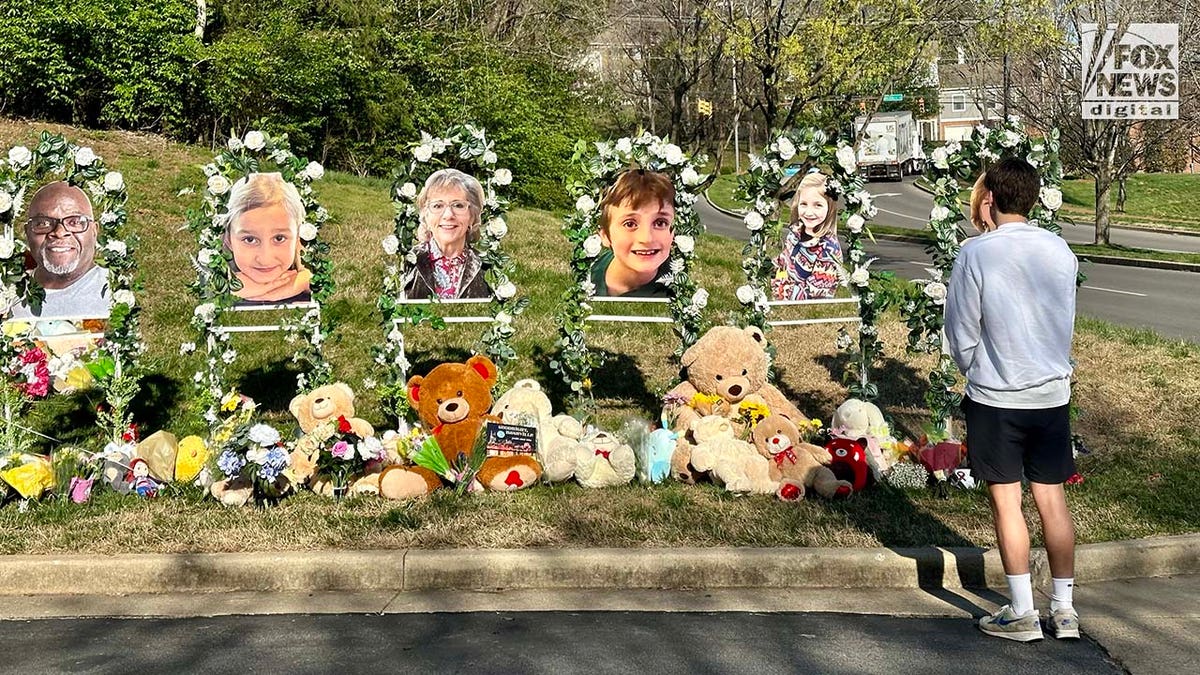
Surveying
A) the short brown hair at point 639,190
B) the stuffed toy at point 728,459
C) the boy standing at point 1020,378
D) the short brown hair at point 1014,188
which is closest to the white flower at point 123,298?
the short brown hair at point 639,190

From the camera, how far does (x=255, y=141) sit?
7.87 metres

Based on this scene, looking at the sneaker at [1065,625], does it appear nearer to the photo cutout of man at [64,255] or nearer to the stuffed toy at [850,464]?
the stuffed toy at [850,464]

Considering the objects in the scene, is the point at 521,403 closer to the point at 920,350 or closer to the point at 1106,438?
the point at 920,350

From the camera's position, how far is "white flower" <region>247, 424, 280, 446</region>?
6.44 metres

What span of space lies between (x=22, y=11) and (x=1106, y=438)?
55.6 feet

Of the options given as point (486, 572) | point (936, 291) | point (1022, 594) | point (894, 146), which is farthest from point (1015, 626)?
point (894, 146)

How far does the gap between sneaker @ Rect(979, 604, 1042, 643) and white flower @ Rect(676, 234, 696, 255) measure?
3924 mm

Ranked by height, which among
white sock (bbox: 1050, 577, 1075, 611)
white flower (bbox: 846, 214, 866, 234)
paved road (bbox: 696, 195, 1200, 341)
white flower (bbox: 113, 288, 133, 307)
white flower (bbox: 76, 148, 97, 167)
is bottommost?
paved road (bbox: 696, 195, 1200, 341)

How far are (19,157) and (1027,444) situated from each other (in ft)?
21.2

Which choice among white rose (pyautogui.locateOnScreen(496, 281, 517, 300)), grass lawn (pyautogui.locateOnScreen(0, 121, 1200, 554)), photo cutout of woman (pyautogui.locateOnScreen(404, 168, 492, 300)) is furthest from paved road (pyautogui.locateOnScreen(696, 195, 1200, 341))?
photo cutout of woman (pyautogui.locateOnScreen(404, 168, 492, 300))

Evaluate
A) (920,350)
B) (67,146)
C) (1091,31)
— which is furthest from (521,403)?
(1091,31)

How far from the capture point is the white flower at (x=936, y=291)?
25.3ft

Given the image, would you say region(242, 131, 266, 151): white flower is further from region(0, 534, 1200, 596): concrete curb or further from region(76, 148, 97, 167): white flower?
region(0, 534, 1200, 596): concrete curb

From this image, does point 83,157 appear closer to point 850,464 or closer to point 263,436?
point 263,436
